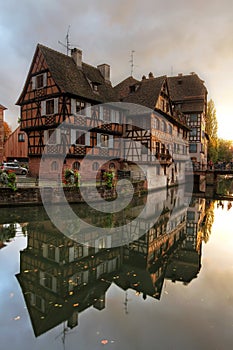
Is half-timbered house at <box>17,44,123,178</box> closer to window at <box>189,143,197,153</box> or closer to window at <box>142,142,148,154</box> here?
window at <box>142,142,148,154</box>

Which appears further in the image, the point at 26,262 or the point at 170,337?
the point at 26,262

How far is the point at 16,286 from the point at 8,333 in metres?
1.93

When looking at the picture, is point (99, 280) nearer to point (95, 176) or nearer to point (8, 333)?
point (8, 333)

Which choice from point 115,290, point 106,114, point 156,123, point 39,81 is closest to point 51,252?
point 115,290

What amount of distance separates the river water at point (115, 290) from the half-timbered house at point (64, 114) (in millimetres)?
10367

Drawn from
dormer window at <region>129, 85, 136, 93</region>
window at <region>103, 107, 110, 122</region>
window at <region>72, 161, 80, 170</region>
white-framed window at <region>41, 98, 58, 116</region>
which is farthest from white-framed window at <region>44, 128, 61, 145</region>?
dormer window at <region>129, 85, 136, 93</region>

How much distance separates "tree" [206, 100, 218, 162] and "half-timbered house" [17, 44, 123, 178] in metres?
31.3

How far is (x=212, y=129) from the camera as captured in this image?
52.0 metres

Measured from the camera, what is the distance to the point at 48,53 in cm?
2292

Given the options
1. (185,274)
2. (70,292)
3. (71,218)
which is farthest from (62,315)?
(71,218)

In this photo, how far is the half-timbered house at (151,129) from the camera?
25.6 m

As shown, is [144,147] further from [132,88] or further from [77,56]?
[77,56]

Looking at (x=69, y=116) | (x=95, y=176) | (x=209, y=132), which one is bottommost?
(x=95, y=176)

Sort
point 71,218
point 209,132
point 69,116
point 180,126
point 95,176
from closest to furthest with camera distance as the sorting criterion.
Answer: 1. point 71,218
2. point 69,116
3. point 95,176
4. point 180,126
5. point 209,132
